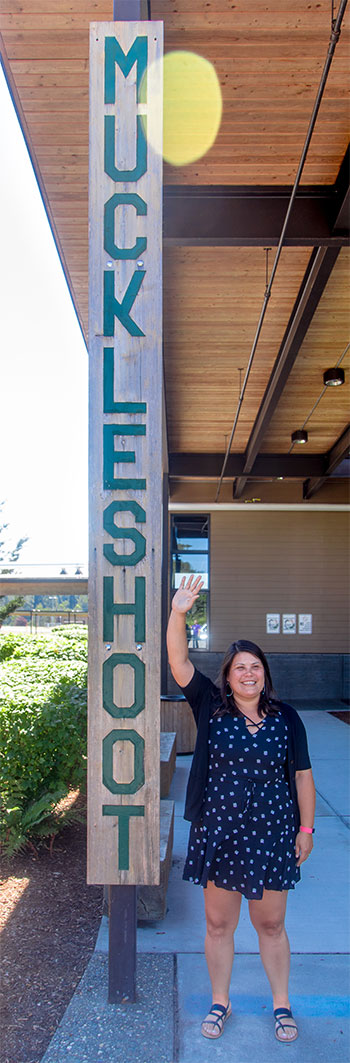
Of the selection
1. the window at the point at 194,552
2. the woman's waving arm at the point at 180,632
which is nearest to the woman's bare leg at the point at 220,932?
the woman's waving arm at the point at 180,632

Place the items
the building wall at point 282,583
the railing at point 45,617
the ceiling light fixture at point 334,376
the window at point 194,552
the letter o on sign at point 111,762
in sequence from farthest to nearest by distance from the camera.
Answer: the railing at point 45,617, the window at point 194,552, the building wall at point 282,583, the ceiling light fixture at point 334,376, the letter o on sign at point 111,762

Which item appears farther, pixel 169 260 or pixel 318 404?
pixel 318 404

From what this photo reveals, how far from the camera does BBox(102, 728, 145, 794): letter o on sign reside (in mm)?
2695

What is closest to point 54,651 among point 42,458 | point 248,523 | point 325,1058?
point 325,1058

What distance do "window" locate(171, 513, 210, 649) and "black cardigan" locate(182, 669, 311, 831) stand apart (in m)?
10.7

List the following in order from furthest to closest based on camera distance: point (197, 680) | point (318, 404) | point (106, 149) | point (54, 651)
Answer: point (318, 404)
point (54, 651)
point (106, 149)
point (197, 680)

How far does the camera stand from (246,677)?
2570mm

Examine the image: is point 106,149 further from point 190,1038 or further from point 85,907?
point 85,907

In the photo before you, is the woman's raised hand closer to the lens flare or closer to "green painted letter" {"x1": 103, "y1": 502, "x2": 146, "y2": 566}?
"green painted letter" {"x1": 103, "y1": 502, "x2": 146, "y2": 566}

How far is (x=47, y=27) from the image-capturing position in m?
4.25

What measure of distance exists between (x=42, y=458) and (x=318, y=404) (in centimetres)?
5339

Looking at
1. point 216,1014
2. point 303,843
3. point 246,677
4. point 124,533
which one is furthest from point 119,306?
point 216,1014

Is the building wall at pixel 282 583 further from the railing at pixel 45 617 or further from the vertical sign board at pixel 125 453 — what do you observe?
the vertical sign board at pixel 125 453

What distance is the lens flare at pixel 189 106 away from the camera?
450 centimetres
